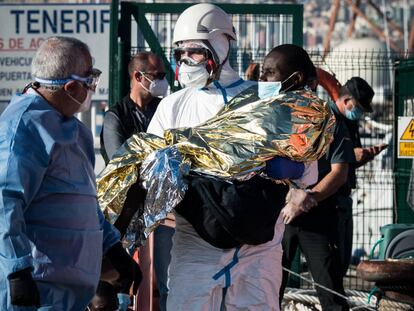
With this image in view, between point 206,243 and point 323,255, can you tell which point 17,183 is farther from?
point 323,255

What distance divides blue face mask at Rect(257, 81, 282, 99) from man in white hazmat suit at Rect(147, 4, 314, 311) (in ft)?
0.51

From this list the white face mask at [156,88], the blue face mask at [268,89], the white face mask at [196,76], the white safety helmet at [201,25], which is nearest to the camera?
the blue face mask at [268,89]

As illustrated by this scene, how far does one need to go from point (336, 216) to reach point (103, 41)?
11.5ft

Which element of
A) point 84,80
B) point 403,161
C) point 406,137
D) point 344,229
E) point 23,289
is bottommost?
point 344,229

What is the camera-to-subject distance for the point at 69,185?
16.0 feet

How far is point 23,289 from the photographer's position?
4.48 m

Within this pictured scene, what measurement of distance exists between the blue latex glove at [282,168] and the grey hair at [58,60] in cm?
119

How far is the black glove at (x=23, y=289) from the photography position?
4461mm

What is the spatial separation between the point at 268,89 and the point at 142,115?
265cm

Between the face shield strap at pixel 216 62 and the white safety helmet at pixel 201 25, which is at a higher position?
the white safety helmet at pixel 201 25

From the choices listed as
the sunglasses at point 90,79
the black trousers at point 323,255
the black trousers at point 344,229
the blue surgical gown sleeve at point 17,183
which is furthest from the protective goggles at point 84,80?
the black trousers at point 344,229

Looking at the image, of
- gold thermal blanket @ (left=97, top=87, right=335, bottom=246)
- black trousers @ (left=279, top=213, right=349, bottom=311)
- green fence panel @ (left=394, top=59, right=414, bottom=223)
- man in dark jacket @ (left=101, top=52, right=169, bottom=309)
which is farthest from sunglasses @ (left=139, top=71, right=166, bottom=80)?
green fence panel @ (left=394, top=59, right=414, bottom=223)

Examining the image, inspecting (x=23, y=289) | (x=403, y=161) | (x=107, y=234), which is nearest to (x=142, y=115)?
(x=107, y=234)

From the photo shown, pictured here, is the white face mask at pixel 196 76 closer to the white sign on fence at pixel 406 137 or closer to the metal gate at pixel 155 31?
the metal gate at pixel 155 31
